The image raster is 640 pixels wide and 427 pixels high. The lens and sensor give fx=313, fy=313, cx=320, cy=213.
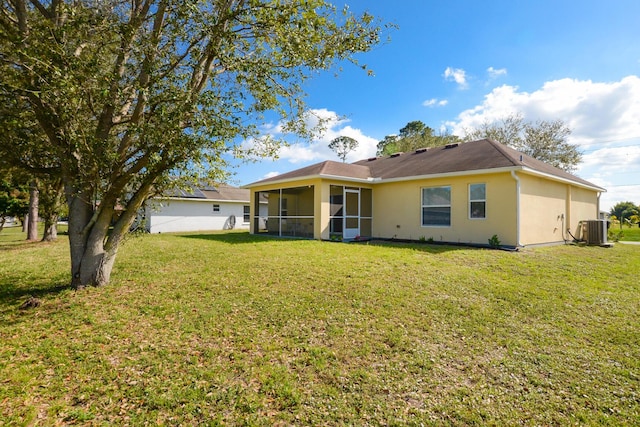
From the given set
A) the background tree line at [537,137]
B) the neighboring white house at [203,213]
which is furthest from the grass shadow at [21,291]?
the background tree line at [537,137]

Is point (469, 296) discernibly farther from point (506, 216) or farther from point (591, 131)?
point (591, 131)

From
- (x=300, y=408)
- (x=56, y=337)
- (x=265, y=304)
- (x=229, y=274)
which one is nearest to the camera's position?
(x=300, y=408)

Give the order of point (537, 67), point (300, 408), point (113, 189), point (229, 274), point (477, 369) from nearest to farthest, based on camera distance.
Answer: point (300, 408) < point (477, 369) < point (113, 189) < point (229, 274) < point (537, 67)

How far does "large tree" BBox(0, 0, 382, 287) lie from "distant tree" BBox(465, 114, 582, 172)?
91.1 ft

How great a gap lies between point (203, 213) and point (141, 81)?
61.3 feet

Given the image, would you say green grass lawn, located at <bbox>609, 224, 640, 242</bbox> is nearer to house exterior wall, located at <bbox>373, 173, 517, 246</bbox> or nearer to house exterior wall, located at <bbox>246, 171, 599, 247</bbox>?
house exterior wall, located at <bbox>246, 171, 599, 247</bbox>

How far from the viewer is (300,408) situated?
2791 millimetres

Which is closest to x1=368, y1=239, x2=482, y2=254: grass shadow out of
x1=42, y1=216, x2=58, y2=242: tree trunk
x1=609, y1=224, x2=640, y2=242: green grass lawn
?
x1=609, y1=224, x2=640, y2=242: green grass lawn

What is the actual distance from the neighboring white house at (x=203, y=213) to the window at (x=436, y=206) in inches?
485

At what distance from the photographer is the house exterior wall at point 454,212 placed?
10648mm

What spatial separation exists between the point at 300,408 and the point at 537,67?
54.1 feet

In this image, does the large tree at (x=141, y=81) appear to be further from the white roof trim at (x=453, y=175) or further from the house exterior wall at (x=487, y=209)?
the house exterior wall at (x=487, y=209)

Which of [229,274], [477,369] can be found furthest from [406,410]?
[229,274]

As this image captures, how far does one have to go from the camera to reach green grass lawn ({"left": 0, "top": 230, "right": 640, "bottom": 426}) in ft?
9.17
